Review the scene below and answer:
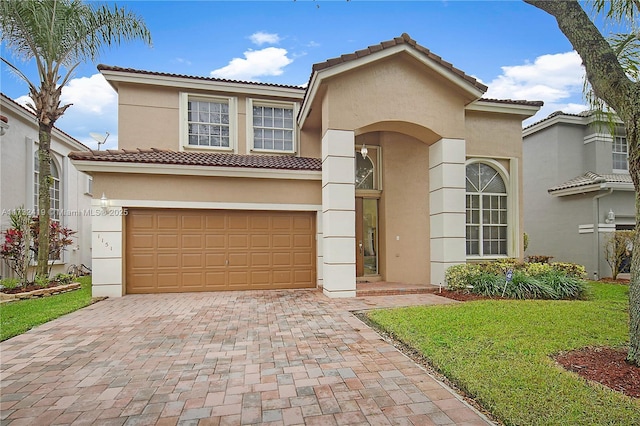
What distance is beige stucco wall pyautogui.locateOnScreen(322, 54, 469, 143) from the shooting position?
8.92 m

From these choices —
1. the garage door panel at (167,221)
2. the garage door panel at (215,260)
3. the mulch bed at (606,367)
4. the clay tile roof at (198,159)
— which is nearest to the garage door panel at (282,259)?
the garage door panel at (215,260)

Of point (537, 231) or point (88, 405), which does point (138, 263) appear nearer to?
point (88, 405)

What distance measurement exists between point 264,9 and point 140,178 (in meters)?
5.87

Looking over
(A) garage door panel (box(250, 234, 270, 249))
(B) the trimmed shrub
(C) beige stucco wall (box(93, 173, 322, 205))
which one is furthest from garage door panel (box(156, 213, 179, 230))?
(B) the trimmed shrub

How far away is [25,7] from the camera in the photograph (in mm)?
9070

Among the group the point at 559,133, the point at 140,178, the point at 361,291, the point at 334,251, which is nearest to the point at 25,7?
the point at 140,178

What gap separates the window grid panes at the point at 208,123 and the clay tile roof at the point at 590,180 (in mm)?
14486

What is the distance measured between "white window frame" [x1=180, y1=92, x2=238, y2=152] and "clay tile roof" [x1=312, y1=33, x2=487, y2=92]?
461 centimetres

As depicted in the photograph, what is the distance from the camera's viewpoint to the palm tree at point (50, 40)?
917cm

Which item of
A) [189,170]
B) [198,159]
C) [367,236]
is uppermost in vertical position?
[198,159]

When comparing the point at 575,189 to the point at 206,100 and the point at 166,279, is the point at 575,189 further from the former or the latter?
the point at 166,279

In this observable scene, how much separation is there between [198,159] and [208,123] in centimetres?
258

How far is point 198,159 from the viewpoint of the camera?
10039 millimetres

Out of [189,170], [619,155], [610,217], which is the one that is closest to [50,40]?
[189,170]
